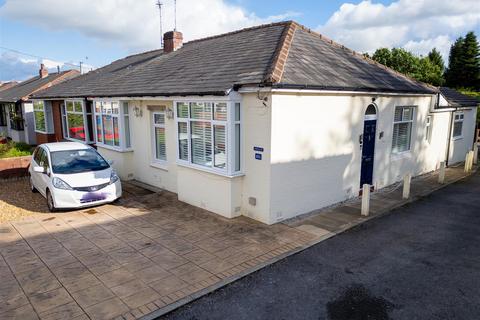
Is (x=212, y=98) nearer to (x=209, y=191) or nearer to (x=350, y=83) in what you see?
(x=209, y=191)

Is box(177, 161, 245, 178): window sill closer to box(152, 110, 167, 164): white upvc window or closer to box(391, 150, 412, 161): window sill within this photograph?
box(152, 110, 167, 164): white upvc window

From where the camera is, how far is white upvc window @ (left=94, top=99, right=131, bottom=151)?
472 inches

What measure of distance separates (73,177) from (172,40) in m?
8.16

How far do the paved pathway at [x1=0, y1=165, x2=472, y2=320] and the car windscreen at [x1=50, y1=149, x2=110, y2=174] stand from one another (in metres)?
1.16

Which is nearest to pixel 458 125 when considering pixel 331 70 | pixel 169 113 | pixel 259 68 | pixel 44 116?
pixel 331 70

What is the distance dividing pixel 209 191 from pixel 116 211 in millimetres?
2590

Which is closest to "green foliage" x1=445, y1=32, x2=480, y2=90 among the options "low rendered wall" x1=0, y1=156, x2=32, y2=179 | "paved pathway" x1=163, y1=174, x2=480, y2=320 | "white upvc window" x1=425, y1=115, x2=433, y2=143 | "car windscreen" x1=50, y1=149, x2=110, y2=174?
"white upvc window" x1=425, y1=115, x2=433, y2=143

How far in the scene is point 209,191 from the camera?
885cm

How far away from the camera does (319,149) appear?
869 cm

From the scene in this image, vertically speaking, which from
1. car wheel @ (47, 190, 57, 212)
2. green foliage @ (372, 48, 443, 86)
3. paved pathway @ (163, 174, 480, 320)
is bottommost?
paved pathway @ (163, 174, 480, 320)

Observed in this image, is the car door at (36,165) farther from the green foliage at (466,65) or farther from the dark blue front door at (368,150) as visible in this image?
the green foliage at (466,65)

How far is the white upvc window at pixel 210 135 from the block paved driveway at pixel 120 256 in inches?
52.9

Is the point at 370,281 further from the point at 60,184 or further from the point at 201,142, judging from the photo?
the point at 60,184

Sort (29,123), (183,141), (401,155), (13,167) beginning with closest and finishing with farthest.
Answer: (183,141)
(401,155)
(13,167)
(29,123)
